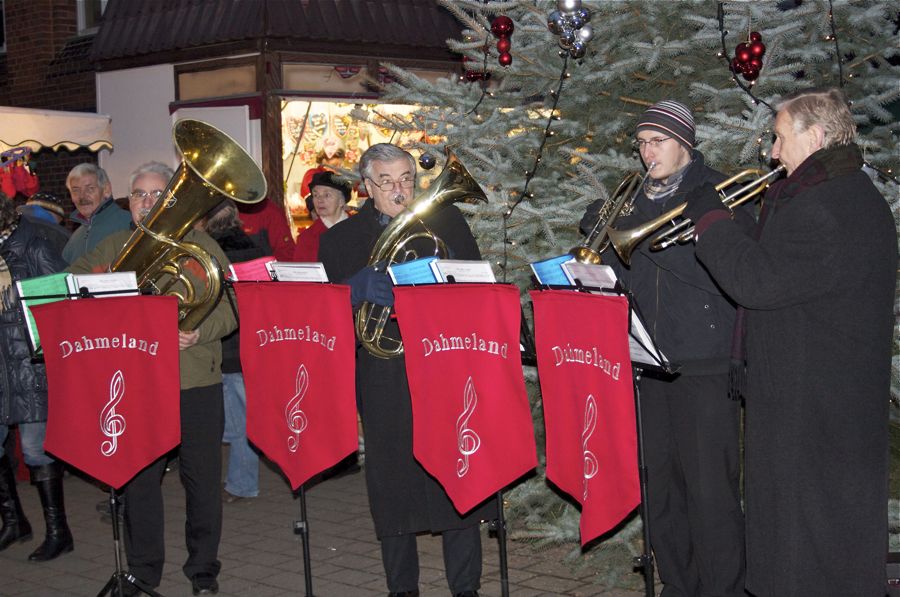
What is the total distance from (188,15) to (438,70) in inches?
117

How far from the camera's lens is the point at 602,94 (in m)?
6.39

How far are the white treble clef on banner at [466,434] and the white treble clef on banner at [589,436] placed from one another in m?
0.44

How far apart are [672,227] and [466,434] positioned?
1.18 meters

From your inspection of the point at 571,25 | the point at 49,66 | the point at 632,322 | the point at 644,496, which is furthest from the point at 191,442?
the point at 49,66

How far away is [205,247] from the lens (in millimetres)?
5688

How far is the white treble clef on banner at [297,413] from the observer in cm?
496

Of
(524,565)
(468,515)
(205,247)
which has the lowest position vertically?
(524,565)

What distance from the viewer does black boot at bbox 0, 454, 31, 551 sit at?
6.91 metres

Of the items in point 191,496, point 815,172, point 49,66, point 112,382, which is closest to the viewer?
point 815,172

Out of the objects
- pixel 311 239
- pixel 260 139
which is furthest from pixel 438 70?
pixel 311 239

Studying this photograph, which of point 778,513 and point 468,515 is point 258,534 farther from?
point 778,513

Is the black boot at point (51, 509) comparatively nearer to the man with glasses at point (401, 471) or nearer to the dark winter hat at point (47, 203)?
the man with glasses at point (401, 471)

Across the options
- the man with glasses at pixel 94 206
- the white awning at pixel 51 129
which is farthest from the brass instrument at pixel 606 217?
the white awning at pixel 51 129

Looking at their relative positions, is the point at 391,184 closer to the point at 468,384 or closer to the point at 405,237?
the point at 405,237
